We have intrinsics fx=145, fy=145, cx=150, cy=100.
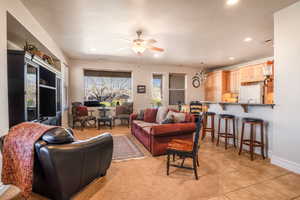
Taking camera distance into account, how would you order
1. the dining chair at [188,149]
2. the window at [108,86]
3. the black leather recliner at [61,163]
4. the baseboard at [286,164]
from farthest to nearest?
1. the window at [108,86]
2. the baseboard at [286,164]
3. the dining chair at [188,149]
4. the black leather recliner at [61,163]

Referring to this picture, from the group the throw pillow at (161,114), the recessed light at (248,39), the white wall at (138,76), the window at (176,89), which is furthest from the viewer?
the window at (176,89)

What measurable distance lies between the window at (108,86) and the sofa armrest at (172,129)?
3.97 metres

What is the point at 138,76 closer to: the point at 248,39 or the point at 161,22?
the point at 161,22

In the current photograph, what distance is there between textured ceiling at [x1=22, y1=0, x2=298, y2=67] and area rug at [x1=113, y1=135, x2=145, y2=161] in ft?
8.99

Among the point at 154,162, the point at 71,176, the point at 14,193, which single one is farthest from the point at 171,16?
the point at 14,193

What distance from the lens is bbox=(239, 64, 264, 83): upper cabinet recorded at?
208 inches

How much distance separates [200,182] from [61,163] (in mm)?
1804

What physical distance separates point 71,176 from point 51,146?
40 cm

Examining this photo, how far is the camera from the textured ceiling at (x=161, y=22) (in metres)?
2.40

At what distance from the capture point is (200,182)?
2068 millimetres

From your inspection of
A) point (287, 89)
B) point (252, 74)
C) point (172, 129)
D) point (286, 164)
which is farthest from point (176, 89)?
point (286, 164)

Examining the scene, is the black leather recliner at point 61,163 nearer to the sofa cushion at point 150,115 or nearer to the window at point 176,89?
the sofa cushion at point 150,115

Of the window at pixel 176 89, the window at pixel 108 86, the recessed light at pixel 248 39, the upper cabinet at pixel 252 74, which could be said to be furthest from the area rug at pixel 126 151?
the upper cabinet at pixel 252 74

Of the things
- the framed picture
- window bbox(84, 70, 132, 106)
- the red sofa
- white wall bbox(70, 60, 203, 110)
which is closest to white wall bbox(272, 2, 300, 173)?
the red sofa
